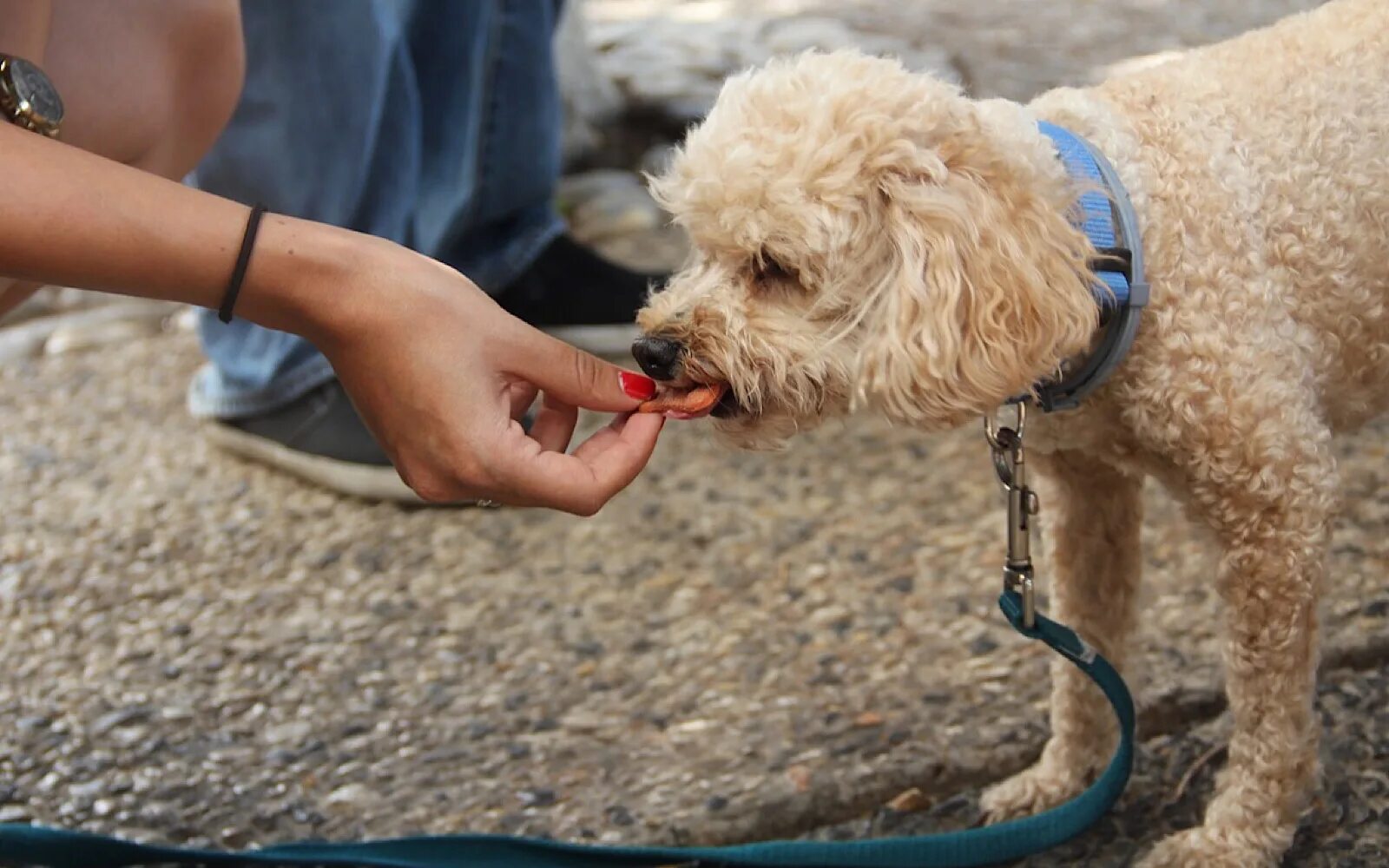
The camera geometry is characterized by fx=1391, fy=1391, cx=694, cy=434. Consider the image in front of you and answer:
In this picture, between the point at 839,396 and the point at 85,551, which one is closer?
the point at 839,396

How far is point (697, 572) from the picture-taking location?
305 cm

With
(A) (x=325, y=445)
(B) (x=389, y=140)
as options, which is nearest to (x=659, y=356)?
(A) (x=325, y=445)

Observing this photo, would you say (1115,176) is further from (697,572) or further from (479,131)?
(479,131)

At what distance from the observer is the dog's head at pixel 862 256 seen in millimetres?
1758

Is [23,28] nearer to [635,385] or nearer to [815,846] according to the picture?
[635,385]

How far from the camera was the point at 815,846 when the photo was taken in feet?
6.76

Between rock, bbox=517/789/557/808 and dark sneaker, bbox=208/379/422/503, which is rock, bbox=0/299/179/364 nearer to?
dark sneaker, bbox=208/379/422/503

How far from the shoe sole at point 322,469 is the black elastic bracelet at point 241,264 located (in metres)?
1.58

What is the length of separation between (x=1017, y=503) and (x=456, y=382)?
2.69 feet

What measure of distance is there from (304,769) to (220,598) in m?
0.73

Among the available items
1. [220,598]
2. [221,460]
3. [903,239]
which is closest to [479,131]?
[221,460]

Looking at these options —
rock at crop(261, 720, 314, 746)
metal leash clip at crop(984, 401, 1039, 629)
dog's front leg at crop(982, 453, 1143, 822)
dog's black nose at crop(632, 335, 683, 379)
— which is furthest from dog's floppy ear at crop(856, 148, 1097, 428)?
rock at crop(261, 720, 314, 746)

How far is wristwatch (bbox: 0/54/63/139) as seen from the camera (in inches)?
73.0

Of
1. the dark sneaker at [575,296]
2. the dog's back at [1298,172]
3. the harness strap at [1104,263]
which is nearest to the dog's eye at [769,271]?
the harness strap at [1104,263]
